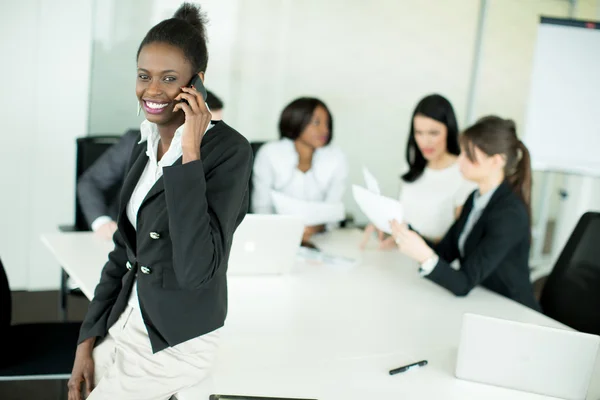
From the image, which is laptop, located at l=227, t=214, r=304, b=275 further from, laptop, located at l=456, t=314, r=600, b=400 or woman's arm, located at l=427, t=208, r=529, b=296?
laptop, located at l=456, t=314, r=600, b=400

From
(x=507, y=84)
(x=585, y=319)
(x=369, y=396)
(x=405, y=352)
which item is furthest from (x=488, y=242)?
(x=507, y=84)

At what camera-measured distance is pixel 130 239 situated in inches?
72.4

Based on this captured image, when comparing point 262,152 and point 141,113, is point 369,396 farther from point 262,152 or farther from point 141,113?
point 262,152

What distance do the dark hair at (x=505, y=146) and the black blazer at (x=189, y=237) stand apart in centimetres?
143

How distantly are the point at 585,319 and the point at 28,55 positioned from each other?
3.46m

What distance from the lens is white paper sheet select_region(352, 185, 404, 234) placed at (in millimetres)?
2777

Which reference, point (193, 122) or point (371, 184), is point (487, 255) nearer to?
point (371, 184)

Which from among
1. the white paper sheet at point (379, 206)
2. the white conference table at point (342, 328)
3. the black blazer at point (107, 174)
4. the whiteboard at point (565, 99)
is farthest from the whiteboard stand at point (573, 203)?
the black blazer at point (107, 174)

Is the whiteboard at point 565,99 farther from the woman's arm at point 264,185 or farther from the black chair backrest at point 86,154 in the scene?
the black chair backrest at point 86,154

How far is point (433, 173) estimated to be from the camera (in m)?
3.83

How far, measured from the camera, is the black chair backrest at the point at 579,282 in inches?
110

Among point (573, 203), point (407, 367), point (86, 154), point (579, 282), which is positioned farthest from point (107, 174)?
point (573, 203)

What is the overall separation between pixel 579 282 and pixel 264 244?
4.17ft

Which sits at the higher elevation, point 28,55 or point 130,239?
point 28,55
